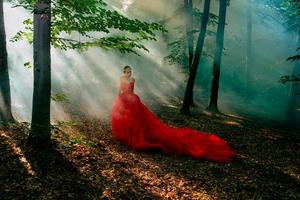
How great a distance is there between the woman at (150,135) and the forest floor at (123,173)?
0.27 meters

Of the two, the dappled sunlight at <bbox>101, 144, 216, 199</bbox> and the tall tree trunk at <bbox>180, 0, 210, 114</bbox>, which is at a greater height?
the tall tree trunk at <bbox>180, 0, 210, 114</bbox>

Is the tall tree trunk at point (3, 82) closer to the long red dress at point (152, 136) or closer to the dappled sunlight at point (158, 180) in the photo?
the long red dress at point (152, 136)

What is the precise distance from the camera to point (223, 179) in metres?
9.01

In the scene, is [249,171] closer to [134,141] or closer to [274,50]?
[134,141]

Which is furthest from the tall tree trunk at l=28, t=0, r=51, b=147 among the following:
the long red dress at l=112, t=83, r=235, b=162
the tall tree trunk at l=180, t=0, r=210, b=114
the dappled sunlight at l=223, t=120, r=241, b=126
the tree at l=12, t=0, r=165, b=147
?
the dappled sunlight at l=223, t=120, r=241, b=126

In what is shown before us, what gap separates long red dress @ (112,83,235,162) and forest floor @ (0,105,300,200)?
0.26 meters

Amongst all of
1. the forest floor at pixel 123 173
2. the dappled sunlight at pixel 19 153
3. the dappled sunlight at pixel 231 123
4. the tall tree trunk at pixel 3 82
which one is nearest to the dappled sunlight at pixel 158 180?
the forest floor at pixel 123 173

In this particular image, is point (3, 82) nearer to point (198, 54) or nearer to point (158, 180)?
point (158, 180)

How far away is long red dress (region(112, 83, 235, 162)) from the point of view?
10445 millimetres

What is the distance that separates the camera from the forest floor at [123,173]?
734cm

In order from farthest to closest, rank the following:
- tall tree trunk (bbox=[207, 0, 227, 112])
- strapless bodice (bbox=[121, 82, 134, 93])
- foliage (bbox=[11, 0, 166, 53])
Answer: tall tree trunk (bbox=[207, 0, 227, 112])
strapless bodice (bbox=[121, 82, 134, 93])
foliage (bbox=[11, 0, 166, 53])

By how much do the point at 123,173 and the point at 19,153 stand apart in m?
2.62

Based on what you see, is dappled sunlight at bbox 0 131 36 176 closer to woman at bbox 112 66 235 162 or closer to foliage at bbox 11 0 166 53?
foliage at bbox 11 0 166 53

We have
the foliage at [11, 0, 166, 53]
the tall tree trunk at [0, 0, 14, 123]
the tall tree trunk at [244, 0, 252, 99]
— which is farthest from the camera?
the tall tree trunk at [244, 0, 252, 99]
